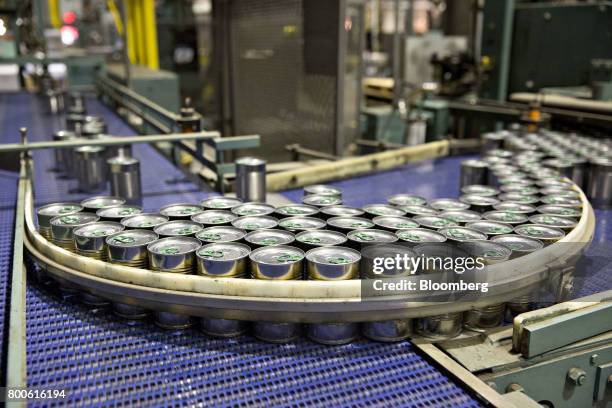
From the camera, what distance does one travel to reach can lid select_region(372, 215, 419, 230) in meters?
2.35

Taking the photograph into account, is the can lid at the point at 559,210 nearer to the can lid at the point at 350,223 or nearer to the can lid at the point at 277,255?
the can lid at the point at 350,223

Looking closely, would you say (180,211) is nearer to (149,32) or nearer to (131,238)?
(131,238)

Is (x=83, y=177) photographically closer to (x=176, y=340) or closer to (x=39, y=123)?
(x=176, y=340)

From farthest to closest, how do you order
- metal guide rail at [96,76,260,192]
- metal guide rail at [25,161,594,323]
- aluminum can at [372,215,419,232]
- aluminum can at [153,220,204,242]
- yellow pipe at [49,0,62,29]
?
yellow pipe at [49,0,62,29] < metal guide rail at [96,76,260,192] < aluminum can at [372,215,419,232] < aluminum can at [153,220,204,242] < metal guide rail at [25,161,594,323]

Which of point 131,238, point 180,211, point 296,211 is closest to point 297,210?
point 296,211

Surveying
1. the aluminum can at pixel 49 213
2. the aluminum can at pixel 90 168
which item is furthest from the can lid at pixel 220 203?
the aluminum can at pixel 90 168

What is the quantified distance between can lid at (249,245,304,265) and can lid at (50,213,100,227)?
0.83 meters

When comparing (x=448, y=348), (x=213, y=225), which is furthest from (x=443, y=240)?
(x=213, y=225)

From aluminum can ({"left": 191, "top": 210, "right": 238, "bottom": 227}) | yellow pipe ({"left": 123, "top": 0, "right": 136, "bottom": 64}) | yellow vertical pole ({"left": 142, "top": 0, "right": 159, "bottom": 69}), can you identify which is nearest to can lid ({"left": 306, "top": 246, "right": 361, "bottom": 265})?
aluminum can ({"left": 191, "top": 210, "right": 238, "bottom": 227})

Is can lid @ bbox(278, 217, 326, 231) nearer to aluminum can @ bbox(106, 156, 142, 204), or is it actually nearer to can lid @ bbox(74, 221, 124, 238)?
can lid @ bbox(74, 221, 124, 238)

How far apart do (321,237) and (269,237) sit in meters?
0.20

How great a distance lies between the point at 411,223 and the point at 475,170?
4.32 ft

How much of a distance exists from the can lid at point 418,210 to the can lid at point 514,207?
35 centimetres

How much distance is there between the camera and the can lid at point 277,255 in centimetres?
197
